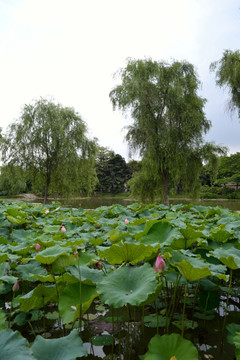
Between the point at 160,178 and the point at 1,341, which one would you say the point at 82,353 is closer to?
the point at 1,341

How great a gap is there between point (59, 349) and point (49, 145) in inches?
498

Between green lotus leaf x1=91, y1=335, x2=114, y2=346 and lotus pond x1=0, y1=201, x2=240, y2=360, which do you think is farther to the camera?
green lotus leaf x1=91, y1=335, x2=114, y2=346

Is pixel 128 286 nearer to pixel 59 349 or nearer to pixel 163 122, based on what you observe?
pixel 59 349

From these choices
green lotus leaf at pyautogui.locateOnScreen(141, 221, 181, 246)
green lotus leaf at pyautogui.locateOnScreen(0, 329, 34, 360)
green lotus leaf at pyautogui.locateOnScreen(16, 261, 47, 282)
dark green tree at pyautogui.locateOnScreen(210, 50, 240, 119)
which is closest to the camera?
green lotus leaf at pyautogui.locateOnScreen(0, 329, 34, 360)

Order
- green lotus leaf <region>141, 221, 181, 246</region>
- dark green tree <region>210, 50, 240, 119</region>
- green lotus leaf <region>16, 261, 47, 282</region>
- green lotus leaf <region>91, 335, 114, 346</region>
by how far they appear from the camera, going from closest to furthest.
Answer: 1. green lotus leaf <region>91, 335, 114, 346</region>
2. green lotus leaf <region>16, 261, 47, 282</region>
3. green lotus leaf <region>141, 221, 181, 246</region>
4. dark green tree <region>210, 50, 240, 119</region>

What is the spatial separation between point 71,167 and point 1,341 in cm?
1228

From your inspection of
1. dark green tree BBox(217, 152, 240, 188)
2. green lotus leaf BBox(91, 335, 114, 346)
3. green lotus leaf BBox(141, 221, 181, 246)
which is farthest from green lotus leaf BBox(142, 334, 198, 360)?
dark green tree BBox(217, 152, 240, 188)

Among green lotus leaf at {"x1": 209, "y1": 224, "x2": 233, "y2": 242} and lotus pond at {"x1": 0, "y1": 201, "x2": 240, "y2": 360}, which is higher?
green lotus leaf at {"x1": 209, "y1": 224, "x2": 233, "y2": 242}

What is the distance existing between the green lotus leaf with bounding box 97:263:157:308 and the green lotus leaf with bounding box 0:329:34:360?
0.84 feet

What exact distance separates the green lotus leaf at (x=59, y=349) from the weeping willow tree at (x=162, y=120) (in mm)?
10211

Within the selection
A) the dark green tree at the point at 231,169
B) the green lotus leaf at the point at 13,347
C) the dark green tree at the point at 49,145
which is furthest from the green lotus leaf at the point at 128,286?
the dark green tree at the point at 231,169

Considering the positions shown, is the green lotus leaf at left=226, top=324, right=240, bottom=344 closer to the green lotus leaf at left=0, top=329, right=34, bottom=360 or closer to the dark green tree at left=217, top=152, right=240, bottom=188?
the green lotus leaf at left=0, top=329, right=34, bottom=360

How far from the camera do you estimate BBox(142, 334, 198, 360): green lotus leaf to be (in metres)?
0.73

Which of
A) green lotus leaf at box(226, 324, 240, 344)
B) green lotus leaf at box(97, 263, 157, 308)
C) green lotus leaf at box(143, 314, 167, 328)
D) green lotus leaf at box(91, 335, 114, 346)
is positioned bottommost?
green lotus leaf at box(91, 335, 114, 346)
